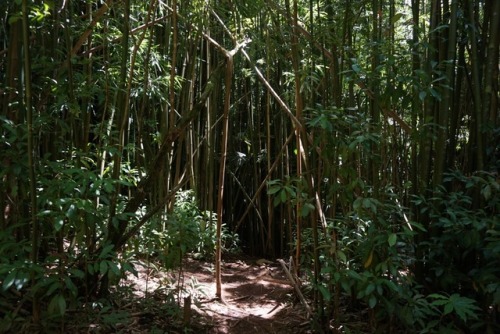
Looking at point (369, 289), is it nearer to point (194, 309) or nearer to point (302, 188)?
point (302, 188)

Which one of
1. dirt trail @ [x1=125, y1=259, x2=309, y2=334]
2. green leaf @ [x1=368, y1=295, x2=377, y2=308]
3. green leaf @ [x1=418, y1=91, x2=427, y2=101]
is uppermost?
green leaf @ [x1=418, y1=91, x2=427, y2=101]

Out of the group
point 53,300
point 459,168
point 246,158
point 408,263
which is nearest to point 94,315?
point 53,300

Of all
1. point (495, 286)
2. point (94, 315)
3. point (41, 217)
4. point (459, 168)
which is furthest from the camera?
point (459, 168)

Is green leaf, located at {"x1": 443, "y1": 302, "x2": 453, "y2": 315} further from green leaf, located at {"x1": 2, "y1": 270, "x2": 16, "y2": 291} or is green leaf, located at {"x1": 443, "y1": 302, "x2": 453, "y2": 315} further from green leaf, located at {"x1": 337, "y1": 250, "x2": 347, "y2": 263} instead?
green leaf, located at {"x1": 2, "y1": 270, "x2": 16, "y2": 291}

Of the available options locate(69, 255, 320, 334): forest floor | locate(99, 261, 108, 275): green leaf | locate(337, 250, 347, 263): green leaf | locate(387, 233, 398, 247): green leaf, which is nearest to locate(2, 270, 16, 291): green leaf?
locate(99, 261, 108, 275): green leaf

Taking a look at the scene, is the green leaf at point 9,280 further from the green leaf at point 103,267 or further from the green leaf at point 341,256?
the green leaf at point 341,256

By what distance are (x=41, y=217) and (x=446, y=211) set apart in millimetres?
1963

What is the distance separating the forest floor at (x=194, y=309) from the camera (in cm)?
279

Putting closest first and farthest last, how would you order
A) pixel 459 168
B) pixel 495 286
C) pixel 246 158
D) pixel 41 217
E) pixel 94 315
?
pixel 495 286
pixel 41 217
pixel 94 315
pixel 459 168
pixel 246 158

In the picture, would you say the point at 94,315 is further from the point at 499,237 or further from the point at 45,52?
the point at 499,237

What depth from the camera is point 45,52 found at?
2977 millimetres

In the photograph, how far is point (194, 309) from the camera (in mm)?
3146

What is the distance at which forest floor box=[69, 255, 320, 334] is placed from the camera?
9.15 feet

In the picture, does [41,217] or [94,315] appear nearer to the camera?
[41,217]
